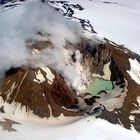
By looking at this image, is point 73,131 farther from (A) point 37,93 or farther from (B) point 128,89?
(B) point 128,89

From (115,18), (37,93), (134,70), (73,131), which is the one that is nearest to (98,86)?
(134,70)

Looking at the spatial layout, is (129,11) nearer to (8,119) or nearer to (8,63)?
(8,63)

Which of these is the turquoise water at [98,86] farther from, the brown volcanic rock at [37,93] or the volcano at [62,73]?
the brown volcanic rock at [37,93]

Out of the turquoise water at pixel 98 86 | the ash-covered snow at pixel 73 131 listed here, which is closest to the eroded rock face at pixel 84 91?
the turquoise water at pixel 98 86

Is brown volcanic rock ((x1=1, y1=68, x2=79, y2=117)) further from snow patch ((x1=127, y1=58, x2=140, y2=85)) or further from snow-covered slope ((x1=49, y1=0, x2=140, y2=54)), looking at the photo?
snow-covered slope ((x1=49, y1=0, x2=140, y2=54))

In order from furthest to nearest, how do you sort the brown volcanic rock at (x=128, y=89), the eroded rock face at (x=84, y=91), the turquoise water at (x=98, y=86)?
the turquoise water at (x=98, y=86)
the eroded rock face at (x=84, y=91)
the brown volcanic rock at (x=128, y=89)

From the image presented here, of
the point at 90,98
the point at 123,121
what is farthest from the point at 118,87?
the point at 123,121
